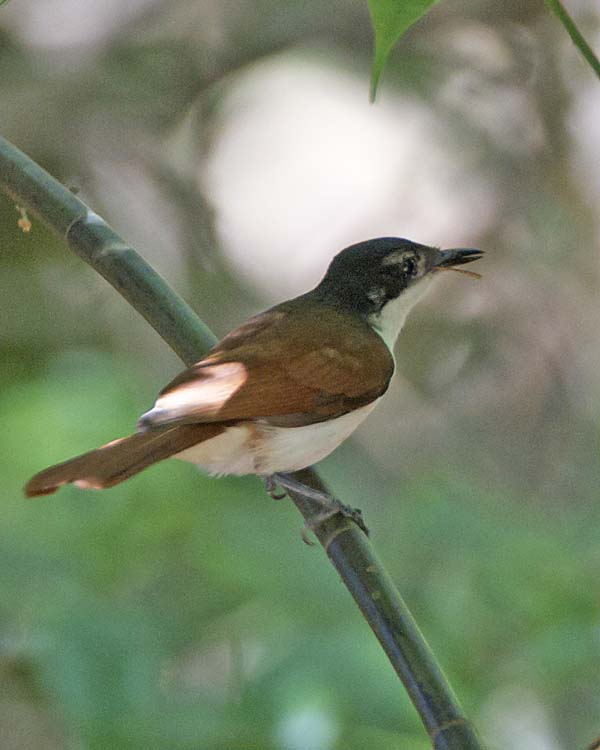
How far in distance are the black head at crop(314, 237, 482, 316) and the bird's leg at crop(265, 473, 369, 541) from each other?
975 mm

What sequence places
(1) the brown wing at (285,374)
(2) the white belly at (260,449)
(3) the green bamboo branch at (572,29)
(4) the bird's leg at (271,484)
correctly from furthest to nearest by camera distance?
(4) the bird's leg at (271,484) < (2) the white belly at (260,449) < (1) the brown wing at (285,374) < (3) the green bamboo branch at (572,29)

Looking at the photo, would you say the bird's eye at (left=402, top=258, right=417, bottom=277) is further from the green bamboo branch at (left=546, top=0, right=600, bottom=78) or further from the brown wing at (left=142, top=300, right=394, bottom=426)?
the green bamboo branch at (left=546, top=0, right=600, bottom=78)

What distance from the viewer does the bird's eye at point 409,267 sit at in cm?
450

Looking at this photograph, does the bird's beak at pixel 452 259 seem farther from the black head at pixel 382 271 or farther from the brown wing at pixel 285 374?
the brown wing at pixel 285 374

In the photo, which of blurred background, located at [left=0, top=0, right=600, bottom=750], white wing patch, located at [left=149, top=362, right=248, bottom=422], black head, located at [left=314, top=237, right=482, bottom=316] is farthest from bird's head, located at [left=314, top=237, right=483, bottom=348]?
white wing patch, located at [left=149, top=362, right=248, bottom=422]

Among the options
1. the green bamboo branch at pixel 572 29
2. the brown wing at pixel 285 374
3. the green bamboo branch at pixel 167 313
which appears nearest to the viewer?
the green bamboo branch at pixel 572 29

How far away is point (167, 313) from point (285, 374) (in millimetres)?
831

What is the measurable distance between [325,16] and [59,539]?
4654 millimetres

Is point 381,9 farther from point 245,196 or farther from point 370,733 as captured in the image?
point 245,196

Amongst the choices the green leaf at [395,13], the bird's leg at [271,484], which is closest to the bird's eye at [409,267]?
the bird's leg at [271,484]

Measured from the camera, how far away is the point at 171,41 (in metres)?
7.46

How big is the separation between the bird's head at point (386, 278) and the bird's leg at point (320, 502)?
96cm

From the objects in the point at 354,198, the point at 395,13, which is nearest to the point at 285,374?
the point at 395,13

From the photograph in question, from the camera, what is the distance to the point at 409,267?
451 centimetres
